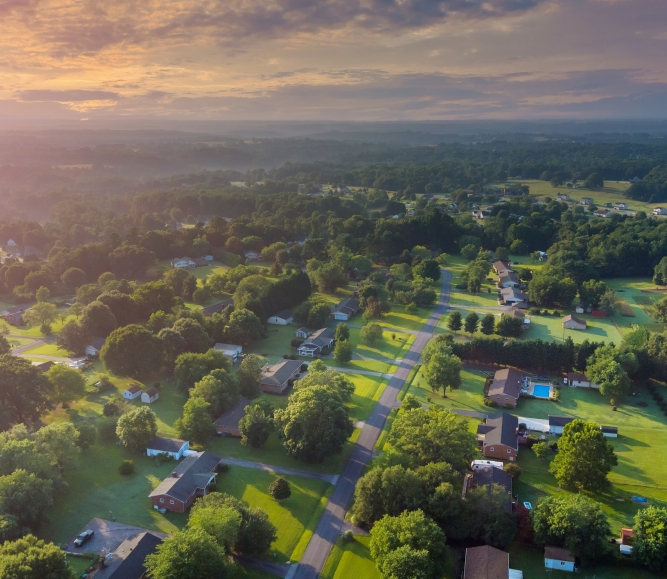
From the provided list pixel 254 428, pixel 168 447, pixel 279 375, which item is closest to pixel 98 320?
pixel 279 375

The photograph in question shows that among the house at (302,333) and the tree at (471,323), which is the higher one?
the tree at (471,323)

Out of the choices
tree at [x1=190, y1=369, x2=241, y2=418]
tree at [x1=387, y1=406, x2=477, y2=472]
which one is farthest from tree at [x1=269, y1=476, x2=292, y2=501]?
tree at [x1=190, y1=369, x2=241, y2=418]

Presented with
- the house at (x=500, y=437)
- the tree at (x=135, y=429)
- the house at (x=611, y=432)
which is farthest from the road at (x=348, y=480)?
the house at (x=611, y=432)

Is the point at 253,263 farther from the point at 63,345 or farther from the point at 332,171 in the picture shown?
the point at 332,171

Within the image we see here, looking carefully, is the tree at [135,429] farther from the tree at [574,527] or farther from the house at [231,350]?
the tree at [574,527]

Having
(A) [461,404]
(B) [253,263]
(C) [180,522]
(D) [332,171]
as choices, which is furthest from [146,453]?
(D) [332,171]

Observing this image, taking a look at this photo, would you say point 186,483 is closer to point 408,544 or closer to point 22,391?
point 408,544
